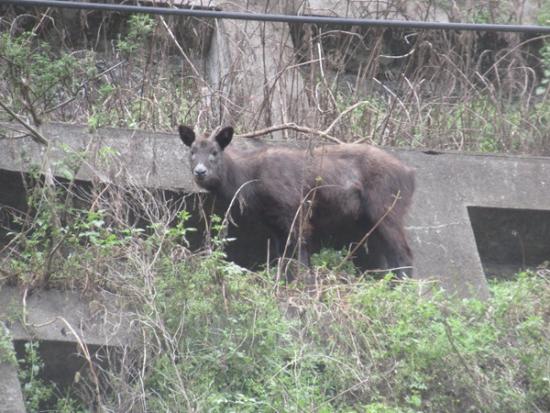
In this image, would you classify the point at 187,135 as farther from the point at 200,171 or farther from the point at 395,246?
the point at 395,246

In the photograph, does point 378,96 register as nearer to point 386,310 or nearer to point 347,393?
point 386,310

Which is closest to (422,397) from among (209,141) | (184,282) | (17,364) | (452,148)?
(184,282)

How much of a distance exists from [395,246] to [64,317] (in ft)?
11.0

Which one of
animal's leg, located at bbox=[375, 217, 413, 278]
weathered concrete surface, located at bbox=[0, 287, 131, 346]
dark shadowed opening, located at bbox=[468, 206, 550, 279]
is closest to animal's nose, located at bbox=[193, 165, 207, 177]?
animal's leg, located at bbox=[375, 217, 413, 278]

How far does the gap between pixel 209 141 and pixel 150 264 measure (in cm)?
237

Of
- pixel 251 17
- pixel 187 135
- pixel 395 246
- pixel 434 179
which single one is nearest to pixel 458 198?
pixel 434 179

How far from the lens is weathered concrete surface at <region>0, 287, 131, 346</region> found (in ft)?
30.3

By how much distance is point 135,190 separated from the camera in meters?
10.5

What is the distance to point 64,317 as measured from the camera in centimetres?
946

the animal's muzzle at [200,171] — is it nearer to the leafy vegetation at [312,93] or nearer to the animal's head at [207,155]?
the animal's head at [207,155]

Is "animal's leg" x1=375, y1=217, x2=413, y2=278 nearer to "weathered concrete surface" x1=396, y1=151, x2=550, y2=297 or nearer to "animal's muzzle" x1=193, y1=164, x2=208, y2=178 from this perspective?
"weathered concrete surface" x1=396, y1=151, x2=550, y2=297

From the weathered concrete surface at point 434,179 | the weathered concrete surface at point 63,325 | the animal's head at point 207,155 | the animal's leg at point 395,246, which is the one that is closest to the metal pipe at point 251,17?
the weathered concrete surface at point 434,179

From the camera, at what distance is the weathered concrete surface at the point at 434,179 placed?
36.0ft

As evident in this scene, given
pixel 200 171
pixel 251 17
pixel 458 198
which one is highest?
pixel 251 17
